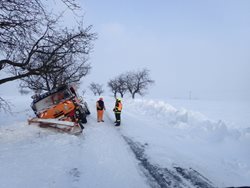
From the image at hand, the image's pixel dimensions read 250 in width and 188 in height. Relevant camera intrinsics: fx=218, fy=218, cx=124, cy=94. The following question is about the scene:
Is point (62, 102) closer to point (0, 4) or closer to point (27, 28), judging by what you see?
point (27, 28)

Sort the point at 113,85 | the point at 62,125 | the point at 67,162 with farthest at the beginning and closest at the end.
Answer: the point at 113,85 → the point at 62,125 → the point at 67,162

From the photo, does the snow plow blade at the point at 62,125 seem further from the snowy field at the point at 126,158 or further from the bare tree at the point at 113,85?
the bare tree at the point at 113,85

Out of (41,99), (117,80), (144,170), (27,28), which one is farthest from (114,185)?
(117,80)

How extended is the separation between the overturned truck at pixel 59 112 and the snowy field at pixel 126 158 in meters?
0.51

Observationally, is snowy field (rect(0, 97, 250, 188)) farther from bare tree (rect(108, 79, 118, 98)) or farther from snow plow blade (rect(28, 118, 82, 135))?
bare tree (rect(108, 79, 118, 98))

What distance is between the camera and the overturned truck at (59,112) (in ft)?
33.9

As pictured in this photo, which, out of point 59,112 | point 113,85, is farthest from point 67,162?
point 113,85

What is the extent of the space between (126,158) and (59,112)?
6.30 meters

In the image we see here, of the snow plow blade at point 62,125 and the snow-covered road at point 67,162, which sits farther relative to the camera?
the snow plow blade at point 62,125

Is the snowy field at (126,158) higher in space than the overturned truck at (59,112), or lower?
lower

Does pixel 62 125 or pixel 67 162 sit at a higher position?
pixel 62 125

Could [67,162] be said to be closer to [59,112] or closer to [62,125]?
[62,125]

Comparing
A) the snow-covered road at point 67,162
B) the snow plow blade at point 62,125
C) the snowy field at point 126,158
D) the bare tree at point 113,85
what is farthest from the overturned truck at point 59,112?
the bare tree at point 113,85

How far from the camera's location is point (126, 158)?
658 centimetres
